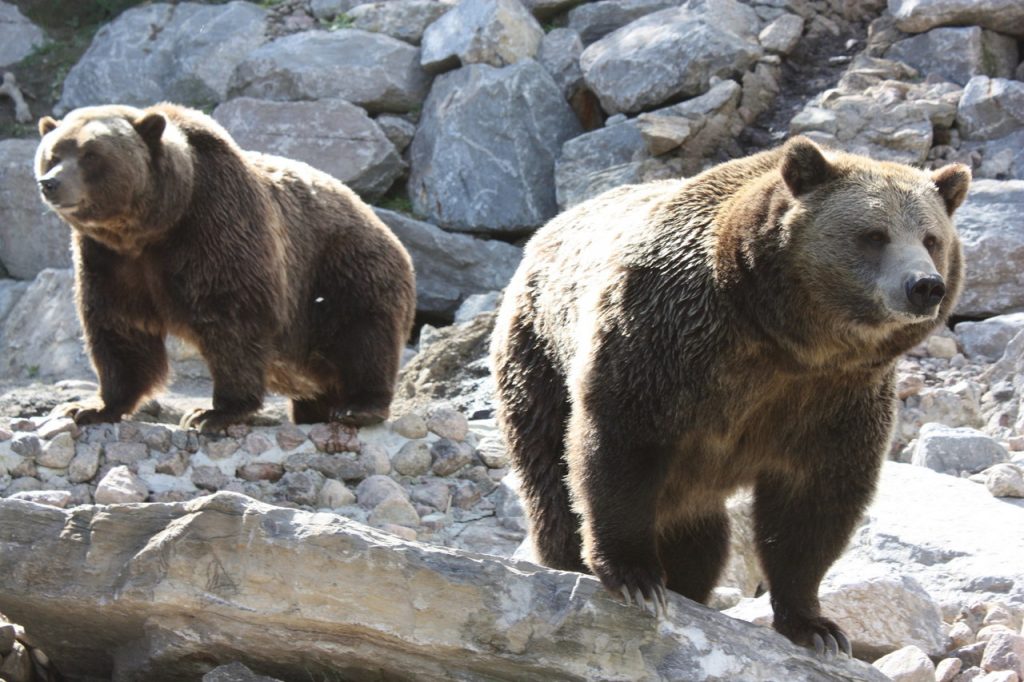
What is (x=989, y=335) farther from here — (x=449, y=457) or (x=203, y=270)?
(x=203, y=270)

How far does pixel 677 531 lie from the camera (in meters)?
5.69

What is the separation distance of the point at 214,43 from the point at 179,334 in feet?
29.6

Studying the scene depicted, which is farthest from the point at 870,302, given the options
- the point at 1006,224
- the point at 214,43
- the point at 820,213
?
the point at 214,43

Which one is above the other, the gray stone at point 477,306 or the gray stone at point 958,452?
the gray stone at point 958,452

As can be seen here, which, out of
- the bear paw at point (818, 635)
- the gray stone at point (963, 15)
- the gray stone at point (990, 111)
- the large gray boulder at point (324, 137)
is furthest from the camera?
the large gray boulder at point (324, 137)

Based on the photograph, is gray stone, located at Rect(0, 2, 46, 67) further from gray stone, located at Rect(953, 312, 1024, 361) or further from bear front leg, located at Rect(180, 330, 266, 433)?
gray stone, located at Rect(953, 312, 1024, 361)

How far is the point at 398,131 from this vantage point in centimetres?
1548

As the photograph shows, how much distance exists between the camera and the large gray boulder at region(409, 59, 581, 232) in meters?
14.6

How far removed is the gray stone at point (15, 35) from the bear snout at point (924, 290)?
1539 cm

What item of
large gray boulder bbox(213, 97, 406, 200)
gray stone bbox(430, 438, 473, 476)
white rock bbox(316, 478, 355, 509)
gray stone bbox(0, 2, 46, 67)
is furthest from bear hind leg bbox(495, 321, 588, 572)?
gray stone bbox(0, 2, 46, 67)

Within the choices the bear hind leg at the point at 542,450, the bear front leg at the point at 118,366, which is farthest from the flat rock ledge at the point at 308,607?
the bear front leg at the point at 118,366

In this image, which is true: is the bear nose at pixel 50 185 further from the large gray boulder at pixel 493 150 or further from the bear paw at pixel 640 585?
the large gray boulder at pixel 493 150

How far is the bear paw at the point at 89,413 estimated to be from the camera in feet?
27.9

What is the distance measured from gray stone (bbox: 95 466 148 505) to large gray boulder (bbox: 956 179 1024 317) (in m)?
6.17
